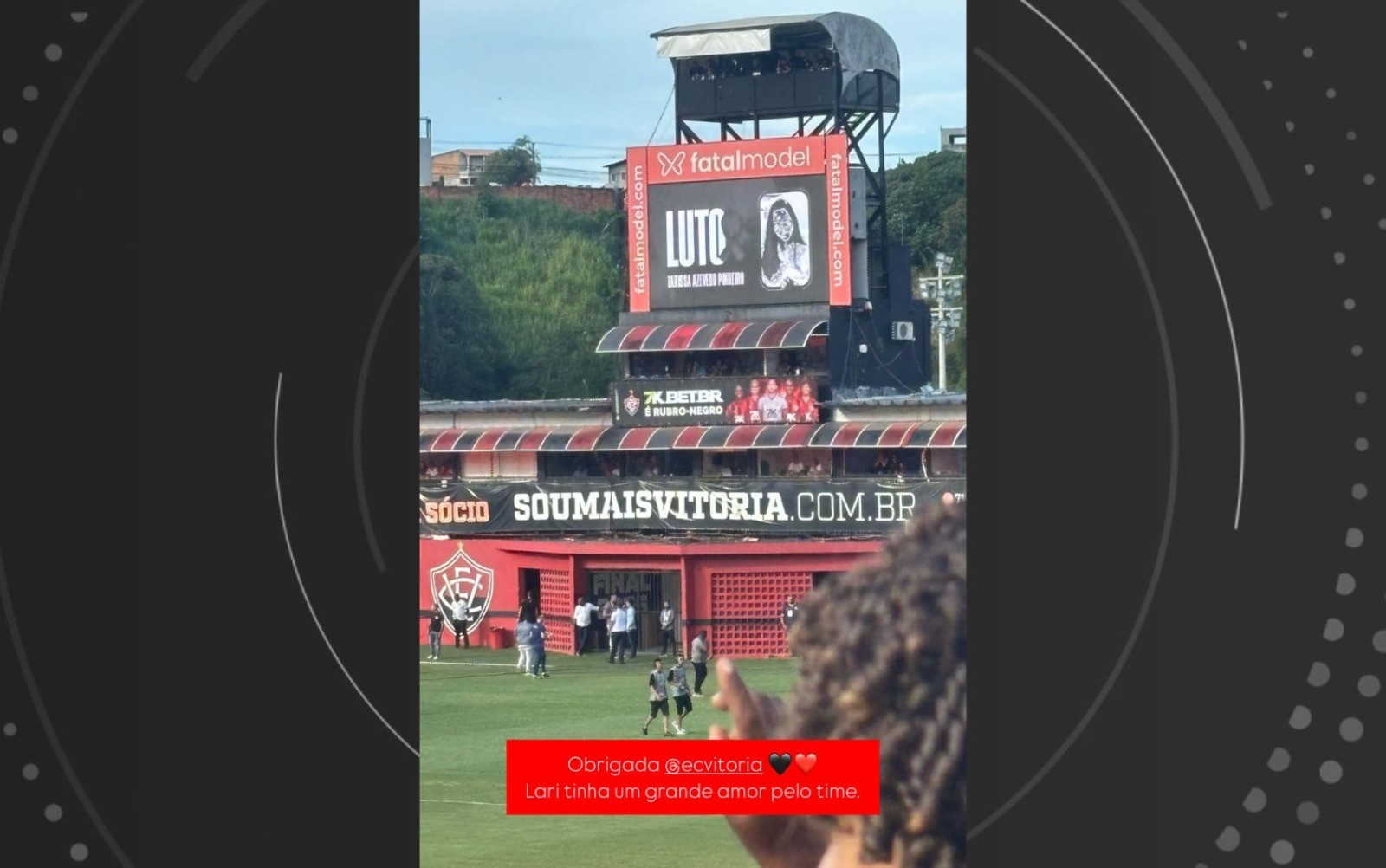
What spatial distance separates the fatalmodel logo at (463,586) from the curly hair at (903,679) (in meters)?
24.1

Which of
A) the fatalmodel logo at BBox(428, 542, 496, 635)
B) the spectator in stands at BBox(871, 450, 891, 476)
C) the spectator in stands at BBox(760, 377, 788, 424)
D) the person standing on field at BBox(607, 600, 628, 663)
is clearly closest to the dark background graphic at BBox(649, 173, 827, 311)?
the spectator in stands at BBox(760, 377, 788, 424)

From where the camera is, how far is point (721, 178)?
105ft

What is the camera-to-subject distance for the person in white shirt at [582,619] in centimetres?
3117

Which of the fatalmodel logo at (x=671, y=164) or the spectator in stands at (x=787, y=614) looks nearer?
the spectator in stands at (x=787, y=614)

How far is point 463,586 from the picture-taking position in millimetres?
34312

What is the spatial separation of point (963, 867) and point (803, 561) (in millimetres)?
21060

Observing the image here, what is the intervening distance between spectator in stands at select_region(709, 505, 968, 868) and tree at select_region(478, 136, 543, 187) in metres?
50.1

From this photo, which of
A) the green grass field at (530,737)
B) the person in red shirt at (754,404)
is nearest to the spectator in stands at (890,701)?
the green grass field at (530,737)
